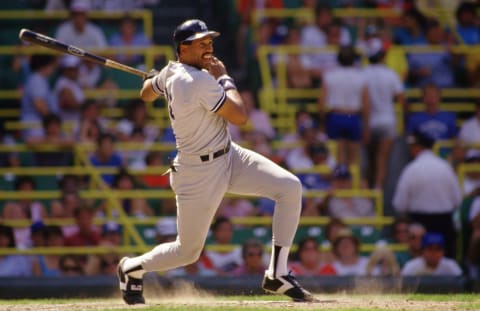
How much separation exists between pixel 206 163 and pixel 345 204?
5.56m

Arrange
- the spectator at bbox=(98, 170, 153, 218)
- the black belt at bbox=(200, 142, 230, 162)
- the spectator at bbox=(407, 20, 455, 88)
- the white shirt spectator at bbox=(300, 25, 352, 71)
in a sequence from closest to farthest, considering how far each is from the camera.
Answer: the black belt at bbox=(200, 142, 230, 162) < the spectator at bbox=(98, 170, 153, 218) < the white shirt spectator at bbox=(300, 25, 352, 71) < the spectator at bbox=(407, 20, 455, 88)

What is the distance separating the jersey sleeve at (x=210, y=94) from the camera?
8.80m

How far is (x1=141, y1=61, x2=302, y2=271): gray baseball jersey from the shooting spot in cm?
897

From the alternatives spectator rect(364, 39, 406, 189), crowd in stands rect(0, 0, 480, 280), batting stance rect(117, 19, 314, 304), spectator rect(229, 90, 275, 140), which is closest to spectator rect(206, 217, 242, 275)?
crowd in stands rect(0, 0, 480, 280)

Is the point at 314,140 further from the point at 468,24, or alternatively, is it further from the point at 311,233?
the point at 468,24

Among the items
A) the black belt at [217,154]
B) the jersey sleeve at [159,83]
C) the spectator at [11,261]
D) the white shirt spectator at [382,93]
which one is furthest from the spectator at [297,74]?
the black belt at [217,154]

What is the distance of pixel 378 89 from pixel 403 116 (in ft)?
2.77

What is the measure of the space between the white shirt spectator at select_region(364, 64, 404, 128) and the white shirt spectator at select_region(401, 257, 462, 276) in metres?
2.89

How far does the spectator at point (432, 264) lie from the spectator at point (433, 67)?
445 cm

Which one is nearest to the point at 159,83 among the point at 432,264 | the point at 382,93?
the point at 432,264

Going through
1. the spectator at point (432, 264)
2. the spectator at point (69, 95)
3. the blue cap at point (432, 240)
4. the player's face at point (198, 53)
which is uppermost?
the player's face at point (198, 53)

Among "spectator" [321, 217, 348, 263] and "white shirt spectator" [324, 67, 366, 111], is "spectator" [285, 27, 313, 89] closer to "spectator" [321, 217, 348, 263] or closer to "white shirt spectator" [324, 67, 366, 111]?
"white shirt spectator" [324, 67, 366, 111]

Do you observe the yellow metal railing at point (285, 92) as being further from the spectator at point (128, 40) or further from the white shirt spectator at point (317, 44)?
the spectator at point (128, 40)

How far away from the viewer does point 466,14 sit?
58.0ft
